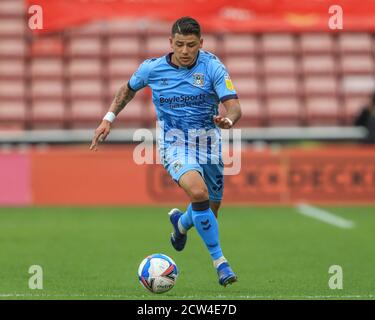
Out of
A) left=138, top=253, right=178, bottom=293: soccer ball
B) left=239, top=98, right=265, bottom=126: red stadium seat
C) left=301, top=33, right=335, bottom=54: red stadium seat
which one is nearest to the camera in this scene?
left=138, top=253, right=178, bottom=293: soccer ball

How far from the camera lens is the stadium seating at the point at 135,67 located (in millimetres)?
21891

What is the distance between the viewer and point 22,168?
18656mm

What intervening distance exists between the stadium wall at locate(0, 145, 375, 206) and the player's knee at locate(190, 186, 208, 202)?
9597 mm

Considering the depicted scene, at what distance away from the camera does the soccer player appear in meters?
9.06

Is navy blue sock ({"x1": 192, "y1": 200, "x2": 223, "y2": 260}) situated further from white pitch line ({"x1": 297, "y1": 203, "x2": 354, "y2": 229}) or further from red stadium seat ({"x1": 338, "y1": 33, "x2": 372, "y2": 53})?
red stadium seat ({"x1": 338, "y1": 33, "x2": 372, "y2": 53})

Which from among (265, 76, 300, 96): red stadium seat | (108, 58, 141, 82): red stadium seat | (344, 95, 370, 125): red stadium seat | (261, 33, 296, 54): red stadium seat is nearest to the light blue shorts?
(344, 95, 370, 125): red stadium seat

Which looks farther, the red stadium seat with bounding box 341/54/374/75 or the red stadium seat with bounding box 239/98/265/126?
the red stadium seat with bounding box 341/54/374/75

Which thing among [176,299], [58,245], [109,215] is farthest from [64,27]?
[176,299]


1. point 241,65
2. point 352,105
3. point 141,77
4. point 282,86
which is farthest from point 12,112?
point 141,77

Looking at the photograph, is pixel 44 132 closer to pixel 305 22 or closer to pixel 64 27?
pixel 64 27

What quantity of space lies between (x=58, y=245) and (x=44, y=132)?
7733 millimetres

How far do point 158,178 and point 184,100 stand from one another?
948 centimetres

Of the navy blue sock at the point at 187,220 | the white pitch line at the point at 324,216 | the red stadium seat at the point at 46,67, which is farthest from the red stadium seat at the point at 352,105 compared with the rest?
the navy blue sock at the point at 187,220

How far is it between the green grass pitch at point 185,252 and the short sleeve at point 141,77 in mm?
1623
